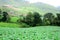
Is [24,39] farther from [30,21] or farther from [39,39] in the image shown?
[30,21]

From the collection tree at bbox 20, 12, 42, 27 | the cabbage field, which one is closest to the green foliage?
tree at bbox 20, 12, 42, 27

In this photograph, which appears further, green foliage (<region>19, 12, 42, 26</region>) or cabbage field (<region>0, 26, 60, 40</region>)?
green foliage (<region>19, 12, 42, 26</region>)

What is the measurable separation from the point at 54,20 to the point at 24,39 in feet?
241

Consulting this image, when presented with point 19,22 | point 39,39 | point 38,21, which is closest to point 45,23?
point 38,21

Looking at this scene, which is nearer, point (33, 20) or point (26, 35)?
point (26, 35)

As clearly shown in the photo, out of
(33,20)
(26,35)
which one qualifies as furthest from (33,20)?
(26,35)

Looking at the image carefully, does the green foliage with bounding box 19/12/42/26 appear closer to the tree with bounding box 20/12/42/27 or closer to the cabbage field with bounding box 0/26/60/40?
the tree with bounding box 20/12/42/27

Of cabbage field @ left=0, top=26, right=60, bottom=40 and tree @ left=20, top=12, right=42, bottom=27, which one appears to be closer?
cabbage field @ left=0, top=26, right=60, bottom=40

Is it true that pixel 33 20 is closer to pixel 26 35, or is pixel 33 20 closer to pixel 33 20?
pixel 33 20

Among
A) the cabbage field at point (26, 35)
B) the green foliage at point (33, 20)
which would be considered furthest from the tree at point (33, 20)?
the cabbage field at point (26, 35)

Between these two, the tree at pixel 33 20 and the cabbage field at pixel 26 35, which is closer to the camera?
the cabbage field at pixel 26 35

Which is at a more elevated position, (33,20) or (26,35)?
(33,20)

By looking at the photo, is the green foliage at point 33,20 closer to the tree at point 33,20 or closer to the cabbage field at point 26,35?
the tree at point 33,20

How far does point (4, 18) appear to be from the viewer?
4092 inches
